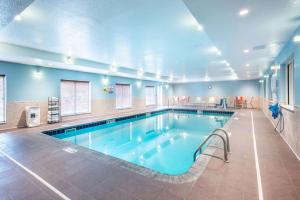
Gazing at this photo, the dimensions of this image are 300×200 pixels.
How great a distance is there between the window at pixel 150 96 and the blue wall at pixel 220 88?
3.41 m

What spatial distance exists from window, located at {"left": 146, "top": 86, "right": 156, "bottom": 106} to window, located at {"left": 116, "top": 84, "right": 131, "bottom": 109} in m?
2.79

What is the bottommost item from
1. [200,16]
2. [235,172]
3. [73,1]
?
[235,172]

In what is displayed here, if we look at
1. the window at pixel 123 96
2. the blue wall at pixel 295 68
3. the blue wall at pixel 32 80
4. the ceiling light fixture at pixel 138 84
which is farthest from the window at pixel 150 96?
the blue wall at pixel 295 68

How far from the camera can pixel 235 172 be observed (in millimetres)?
A: 2354

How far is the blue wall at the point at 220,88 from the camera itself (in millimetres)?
12992

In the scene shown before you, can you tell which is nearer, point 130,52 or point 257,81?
point 130,52

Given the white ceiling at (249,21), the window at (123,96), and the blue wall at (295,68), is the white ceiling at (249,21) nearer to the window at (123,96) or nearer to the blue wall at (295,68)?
the blue wall at (295,68)

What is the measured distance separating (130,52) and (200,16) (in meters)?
3.17

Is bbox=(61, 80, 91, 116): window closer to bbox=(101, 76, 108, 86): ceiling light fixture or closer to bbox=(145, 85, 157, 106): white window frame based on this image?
bbox=(101, 76, 108, 86): ceiling light fixture

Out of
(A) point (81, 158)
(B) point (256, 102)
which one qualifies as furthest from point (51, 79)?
(B) point (256, 102)

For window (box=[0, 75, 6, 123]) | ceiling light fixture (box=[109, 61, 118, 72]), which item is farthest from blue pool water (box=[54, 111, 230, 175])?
ceiling light fixture (box=[109, 61, 118, 72])

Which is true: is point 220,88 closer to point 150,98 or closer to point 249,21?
point 150,98

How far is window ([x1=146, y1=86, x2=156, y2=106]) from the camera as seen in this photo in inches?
551

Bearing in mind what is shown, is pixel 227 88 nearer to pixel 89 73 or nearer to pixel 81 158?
pixel 89 73
